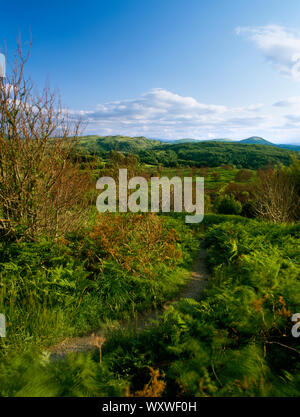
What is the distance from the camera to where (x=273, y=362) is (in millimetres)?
2328

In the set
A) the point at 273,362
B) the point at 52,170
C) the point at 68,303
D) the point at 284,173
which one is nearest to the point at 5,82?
the point at 52,170
